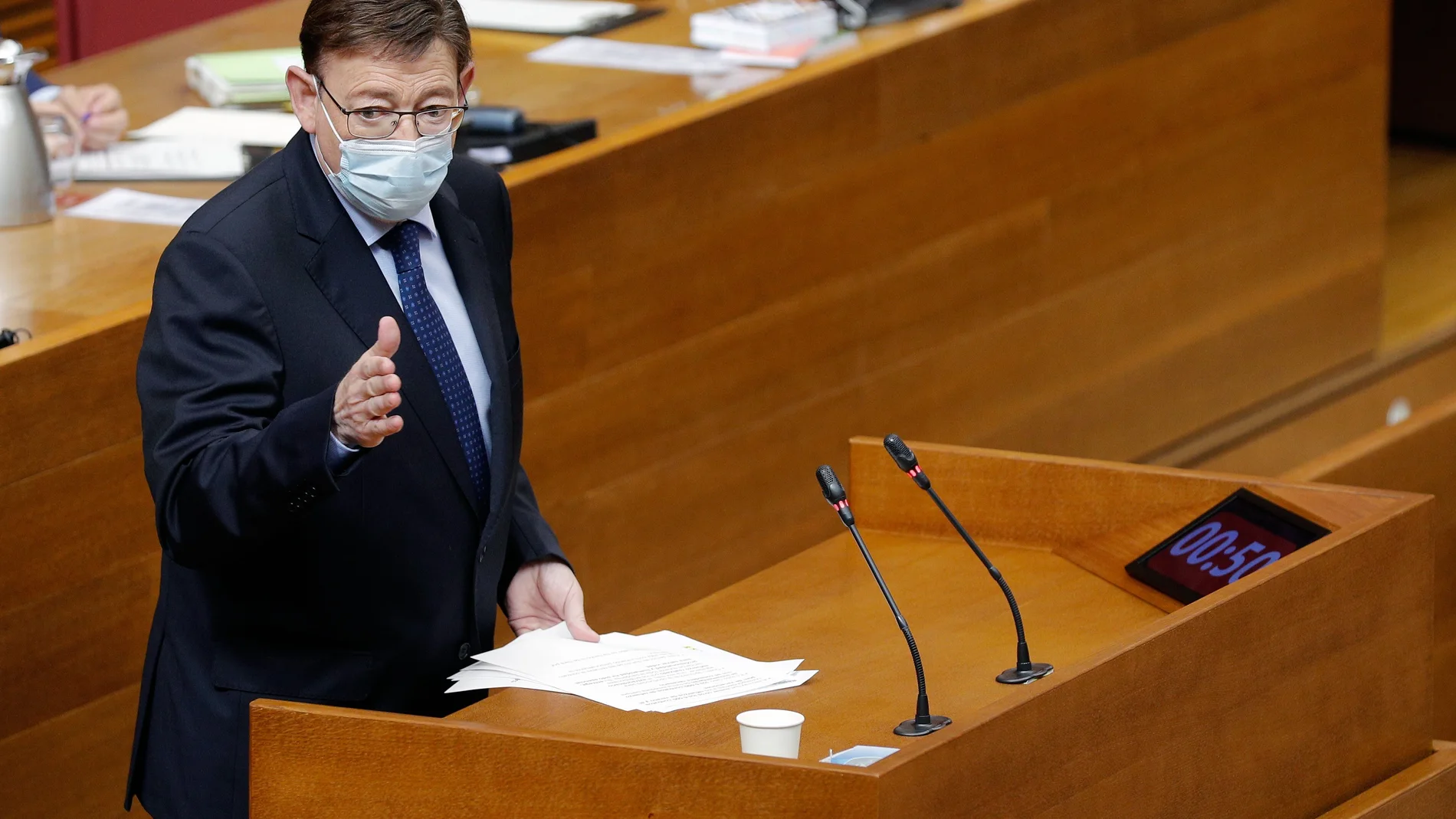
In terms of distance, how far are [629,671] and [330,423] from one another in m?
0.52

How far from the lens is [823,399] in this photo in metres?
4.11

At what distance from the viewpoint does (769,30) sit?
4.15 m

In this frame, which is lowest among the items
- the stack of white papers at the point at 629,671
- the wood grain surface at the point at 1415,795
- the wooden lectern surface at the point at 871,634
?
the wood grain surface at the point at 1415,795

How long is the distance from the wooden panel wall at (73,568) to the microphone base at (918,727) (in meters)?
1.32

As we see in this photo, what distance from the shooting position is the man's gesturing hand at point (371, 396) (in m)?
1.84

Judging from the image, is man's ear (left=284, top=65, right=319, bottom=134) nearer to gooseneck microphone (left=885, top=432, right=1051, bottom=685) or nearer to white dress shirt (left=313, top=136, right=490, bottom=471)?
white dress shirt (left=313, top=136, right=490, bottom=471)

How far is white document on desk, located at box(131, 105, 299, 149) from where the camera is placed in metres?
3.92

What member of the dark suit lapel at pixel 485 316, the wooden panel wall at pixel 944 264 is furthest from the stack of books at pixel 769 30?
the dark suit lapel at pixel 485 316

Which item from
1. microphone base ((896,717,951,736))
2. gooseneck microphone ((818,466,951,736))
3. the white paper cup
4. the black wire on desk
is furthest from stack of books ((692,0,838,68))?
the white paper cup

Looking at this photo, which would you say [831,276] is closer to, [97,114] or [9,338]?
[97,114]

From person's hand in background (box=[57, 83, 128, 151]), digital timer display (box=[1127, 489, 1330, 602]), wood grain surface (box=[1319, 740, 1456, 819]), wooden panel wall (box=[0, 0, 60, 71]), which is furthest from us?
wooden panel wall (box=[0, 0, 60, 71])

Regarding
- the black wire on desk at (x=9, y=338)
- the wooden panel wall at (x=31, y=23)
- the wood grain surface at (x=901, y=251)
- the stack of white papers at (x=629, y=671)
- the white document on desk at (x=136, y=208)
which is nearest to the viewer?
the stack of white papers at (x=629, y=671)

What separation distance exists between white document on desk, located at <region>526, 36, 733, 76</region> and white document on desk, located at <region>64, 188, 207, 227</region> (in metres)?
1.05

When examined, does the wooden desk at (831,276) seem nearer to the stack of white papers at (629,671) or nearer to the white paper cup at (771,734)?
the stack of white papers at (629,671)
